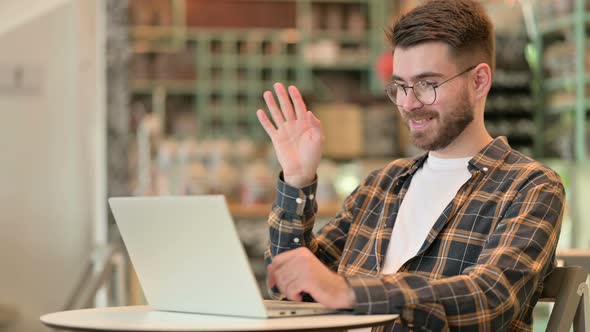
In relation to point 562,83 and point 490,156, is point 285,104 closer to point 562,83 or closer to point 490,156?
point 490,156

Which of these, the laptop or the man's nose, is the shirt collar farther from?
the laptop

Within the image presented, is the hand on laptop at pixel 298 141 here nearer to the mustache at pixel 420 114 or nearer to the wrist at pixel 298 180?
the wrist at pixel 298 180

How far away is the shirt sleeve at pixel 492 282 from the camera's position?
4.60 ft

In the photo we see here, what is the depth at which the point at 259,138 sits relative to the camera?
905 cm

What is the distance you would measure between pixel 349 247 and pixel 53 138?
2141 millimetres

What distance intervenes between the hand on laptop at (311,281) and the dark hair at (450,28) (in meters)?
0.59

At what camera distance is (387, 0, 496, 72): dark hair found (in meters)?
1.76

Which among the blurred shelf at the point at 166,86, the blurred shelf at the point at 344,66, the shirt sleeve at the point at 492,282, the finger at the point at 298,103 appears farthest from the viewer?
the blurred shelf at the point at 344,66

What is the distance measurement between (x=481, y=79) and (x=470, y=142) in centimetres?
13

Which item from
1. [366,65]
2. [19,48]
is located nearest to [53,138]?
[19,48]

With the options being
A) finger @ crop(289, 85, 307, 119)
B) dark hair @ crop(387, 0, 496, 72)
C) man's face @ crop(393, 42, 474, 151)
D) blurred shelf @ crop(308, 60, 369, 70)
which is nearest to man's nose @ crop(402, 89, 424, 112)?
man's face @ crop(393, 42, 474, 151)

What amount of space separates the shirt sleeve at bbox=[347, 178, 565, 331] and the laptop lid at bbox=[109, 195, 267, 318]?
188 millimetres

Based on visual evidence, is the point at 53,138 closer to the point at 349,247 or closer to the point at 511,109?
the point at 349,247

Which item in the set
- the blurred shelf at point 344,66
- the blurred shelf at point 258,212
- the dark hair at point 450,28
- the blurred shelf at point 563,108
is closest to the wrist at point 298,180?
the dark hair at point 450,28
